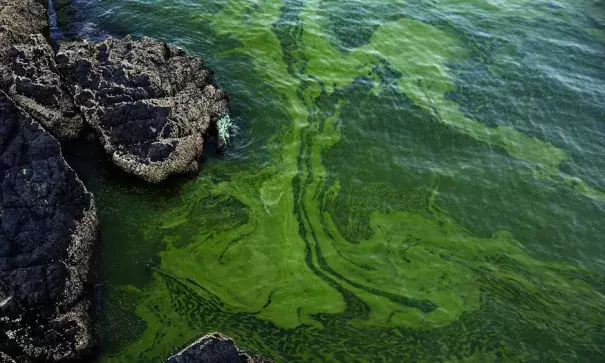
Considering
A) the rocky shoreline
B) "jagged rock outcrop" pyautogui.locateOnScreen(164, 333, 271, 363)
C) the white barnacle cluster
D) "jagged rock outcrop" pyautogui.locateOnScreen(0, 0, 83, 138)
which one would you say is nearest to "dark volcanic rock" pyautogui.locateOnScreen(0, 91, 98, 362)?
the rocky shoreline

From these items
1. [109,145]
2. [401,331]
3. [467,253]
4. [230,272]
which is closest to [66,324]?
[230,272]

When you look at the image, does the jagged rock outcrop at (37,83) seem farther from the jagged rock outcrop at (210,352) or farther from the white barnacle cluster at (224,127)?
the jagged rock outcrop at (210,352)

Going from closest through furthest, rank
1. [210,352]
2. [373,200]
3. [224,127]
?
[210,352], [373,200], [224,127]

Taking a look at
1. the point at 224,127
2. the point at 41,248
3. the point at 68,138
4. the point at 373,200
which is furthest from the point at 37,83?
the point at 373,200

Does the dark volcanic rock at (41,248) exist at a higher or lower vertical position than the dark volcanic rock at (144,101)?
lower

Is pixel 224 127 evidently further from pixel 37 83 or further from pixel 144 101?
pixel 37 83

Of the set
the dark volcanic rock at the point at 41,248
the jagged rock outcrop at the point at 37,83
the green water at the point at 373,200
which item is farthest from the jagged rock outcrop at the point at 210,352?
the jagged rock outcrop at the point at 37,83
